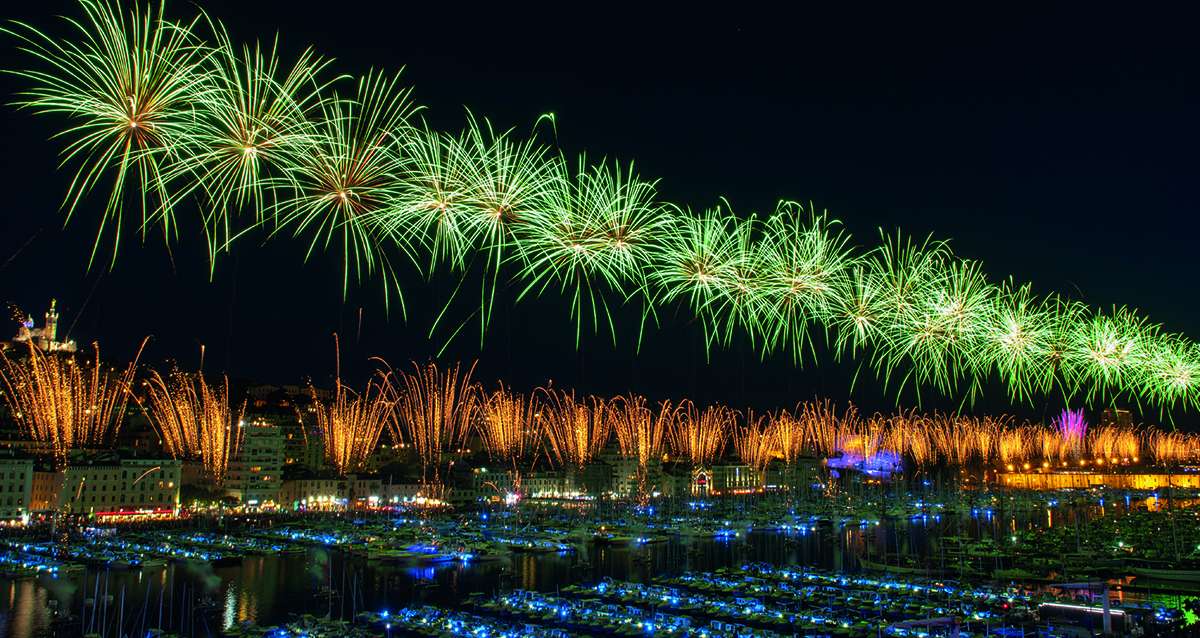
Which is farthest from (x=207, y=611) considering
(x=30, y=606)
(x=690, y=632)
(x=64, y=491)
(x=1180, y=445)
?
(x=1180, y=445)

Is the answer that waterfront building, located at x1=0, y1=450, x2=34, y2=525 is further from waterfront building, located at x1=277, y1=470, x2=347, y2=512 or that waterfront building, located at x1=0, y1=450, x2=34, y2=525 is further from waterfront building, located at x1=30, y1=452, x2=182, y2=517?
waterfront building, located at x1=277, y1=470, x2=347, y2=512

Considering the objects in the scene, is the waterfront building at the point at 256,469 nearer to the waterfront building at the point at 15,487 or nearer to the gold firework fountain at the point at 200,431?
the gold firework fountain at the point at 200,431

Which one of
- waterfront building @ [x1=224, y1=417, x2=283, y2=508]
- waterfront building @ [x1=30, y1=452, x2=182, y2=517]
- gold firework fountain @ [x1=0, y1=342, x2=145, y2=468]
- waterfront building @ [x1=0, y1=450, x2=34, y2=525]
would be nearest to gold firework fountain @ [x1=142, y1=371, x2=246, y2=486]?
waterfront building @ [x1=224, y1=417, x2=283, y2=508]

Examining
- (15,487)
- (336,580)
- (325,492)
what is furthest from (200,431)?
(336,580)

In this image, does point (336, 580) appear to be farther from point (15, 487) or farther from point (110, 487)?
point (110, 487)

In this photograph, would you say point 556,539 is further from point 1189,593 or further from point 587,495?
point 587,495

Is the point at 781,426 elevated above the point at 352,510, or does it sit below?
above
